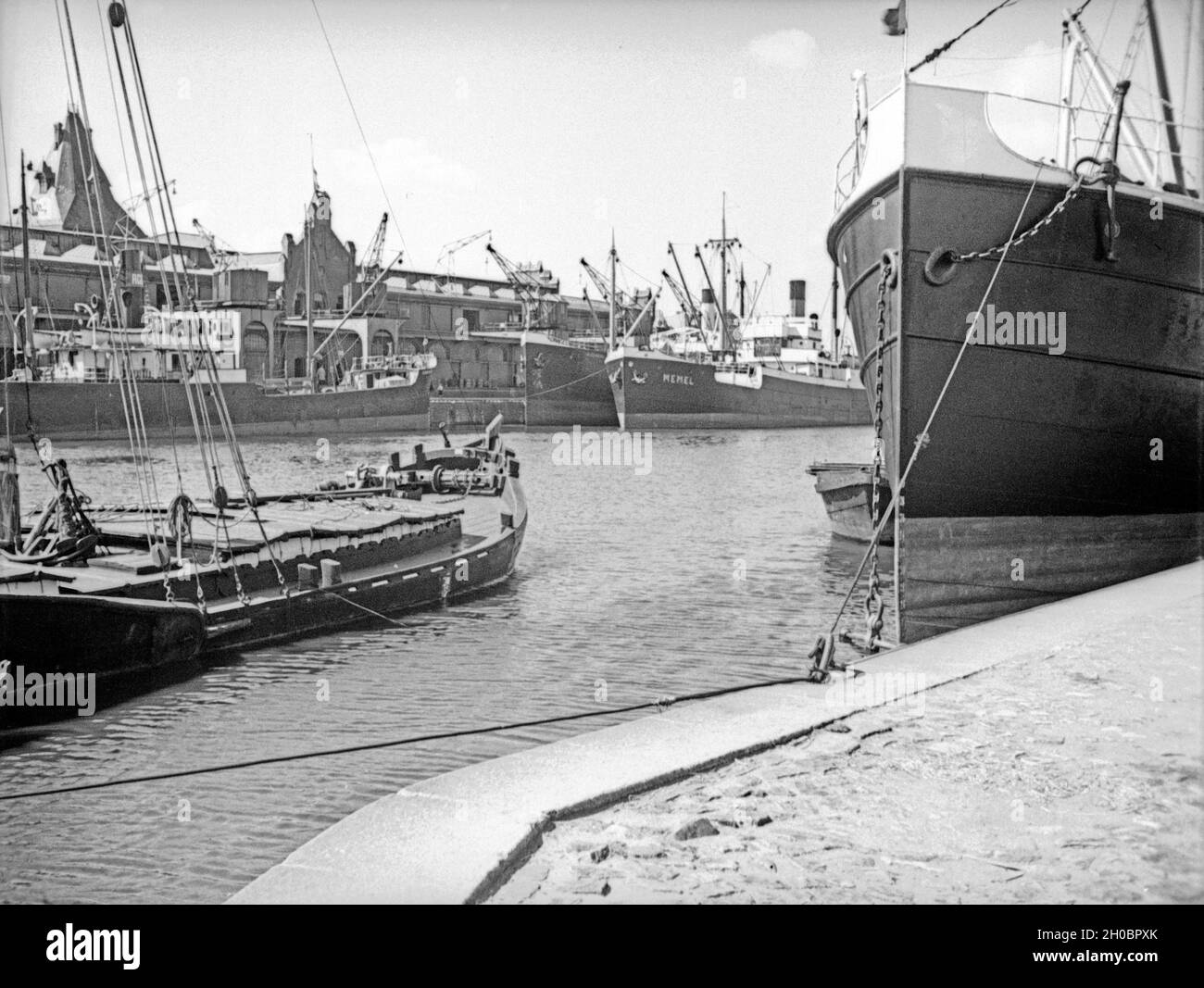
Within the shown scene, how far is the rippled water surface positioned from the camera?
21.0 feet

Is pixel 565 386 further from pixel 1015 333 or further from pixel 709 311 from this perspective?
pixel 1015 333

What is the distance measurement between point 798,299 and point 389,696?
61.8 meters

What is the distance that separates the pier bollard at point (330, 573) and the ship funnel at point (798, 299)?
5656 cm

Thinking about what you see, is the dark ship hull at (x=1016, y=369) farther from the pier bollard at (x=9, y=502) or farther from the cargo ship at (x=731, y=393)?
the cargo ship at (x=731, y=393)

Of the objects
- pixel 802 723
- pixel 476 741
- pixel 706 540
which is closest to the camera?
pixel 802 723

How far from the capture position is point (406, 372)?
57.3 meters

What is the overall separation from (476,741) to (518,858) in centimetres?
451

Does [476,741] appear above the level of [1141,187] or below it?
below

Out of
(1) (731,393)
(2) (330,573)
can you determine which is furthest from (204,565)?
(1) (731,393)

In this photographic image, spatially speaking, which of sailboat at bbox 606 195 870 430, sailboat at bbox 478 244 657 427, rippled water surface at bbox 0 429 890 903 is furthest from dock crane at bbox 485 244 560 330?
rippled water surface at bbox 0 429 890 903

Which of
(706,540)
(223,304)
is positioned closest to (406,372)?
(223,304)

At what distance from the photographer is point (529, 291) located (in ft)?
237

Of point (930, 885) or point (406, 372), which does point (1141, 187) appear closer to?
point (930, 885)
